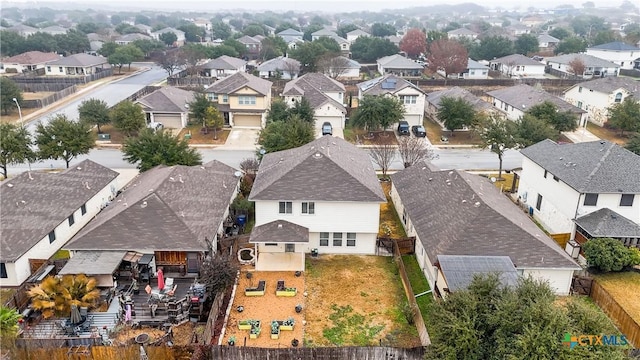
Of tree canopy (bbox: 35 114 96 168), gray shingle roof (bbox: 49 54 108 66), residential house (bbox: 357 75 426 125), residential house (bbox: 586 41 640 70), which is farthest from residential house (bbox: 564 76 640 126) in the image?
gray shingle roof (bbox: 49 54 108 66)

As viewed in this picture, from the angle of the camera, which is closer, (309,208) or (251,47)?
(309,208)

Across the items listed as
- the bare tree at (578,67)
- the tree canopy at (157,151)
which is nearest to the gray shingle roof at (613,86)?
the bare tree at (578,67)

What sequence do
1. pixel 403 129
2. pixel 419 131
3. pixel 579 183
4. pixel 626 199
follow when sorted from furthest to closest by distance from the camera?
pixel 403 129, pixel 419 131, pixel 579 183, pixel 626 199

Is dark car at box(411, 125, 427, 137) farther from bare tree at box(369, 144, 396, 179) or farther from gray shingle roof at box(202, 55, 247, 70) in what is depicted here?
gray shingle roof at box(202, 55, 247, 70)

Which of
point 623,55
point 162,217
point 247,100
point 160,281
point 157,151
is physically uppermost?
point 623,55

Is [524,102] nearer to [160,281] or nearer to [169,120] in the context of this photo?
[169,120]

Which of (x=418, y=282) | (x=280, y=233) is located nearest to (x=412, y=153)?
(x=418, y=282)

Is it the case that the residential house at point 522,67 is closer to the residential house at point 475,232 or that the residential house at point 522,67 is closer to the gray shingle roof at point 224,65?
the gray shingle roof at point 224,65
